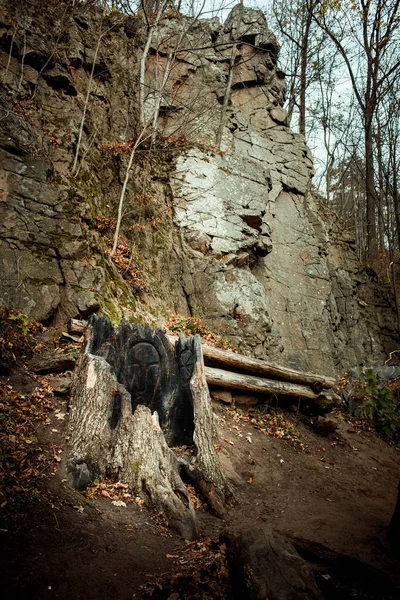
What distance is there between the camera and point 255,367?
22.6 ft

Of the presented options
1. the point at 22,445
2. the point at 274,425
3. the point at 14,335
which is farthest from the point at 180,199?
the point at 22,445

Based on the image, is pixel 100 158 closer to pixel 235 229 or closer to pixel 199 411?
pixel 235 229

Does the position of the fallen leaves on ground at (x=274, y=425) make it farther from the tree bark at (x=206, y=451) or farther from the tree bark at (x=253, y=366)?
the tree bark at (x=206, y=451)

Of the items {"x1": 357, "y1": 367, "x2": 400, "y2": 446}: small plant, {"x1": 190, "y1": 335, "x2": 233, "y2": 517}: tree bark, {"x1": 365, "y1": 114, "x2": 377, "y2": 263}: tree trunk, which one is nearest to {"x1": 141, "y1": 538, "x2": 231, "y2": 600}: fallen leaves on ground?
{"x1": 190, "y1": 335, "x2": 233, "y2": 517}: tree bark

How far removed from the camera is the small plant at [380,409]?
8.24 m

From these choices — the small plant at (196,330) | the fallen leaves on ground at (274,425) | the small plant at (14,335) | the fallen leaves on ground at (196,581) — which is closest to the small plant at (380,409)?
the fallen leaves on ground at (274,425)

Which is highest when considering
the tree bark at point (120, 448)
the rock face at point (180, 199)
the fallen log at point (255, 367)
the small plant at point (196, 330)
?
the rock face at point (180, 199)

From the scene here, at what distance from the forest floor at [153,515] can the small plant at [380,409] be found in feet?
6.26

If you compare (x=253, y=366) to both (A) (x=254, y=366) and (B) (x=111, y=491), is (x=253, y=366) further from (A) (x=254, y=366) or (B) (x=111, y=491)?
(B) (x=111, y=491)

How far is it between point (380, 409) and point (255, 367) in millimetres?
3850

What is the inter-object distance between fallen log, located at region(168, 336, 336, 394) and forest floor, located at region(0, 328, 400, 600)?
839 millimetres

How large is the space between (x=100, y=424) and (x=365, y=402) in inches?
280


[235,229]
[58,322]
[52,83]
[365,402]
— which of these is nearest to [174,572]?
[58,322]

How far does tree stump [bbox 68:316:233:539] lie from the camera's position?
11.6 ft
